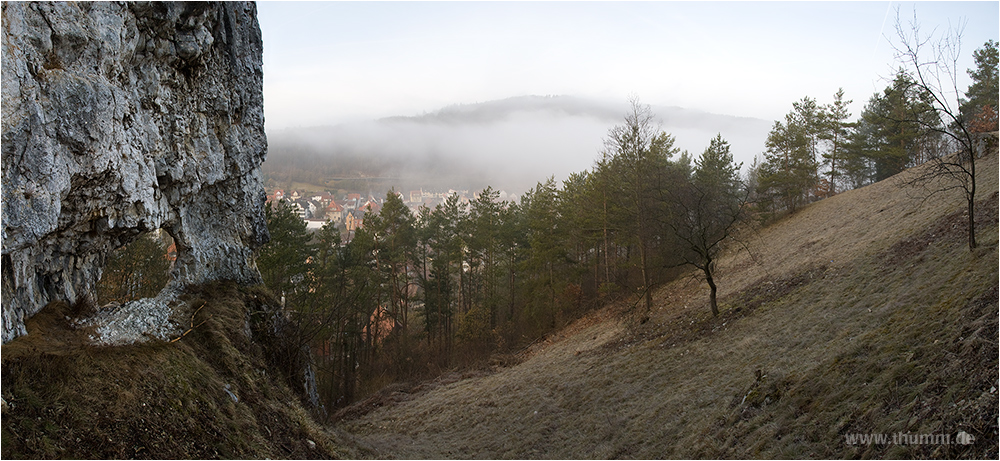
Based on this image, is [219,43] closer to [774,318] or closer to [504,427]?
[504,427]

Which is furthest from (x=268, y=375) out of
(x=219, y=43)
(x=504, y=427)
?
(x=219, y=43)

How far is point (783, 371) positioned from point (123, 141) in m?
13.1

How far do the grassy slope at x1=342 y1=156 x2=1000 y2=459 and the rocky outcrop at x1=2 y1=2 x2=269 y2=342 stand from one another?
23.9 ft

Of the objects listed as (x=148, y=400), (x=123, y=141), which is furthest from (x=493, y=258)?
(x=148, y=400)

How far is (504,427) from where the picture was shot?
12.4 m

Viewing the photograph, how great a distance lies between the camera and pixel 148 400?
6.83m

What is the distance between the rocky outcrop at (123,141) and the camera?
237 inches

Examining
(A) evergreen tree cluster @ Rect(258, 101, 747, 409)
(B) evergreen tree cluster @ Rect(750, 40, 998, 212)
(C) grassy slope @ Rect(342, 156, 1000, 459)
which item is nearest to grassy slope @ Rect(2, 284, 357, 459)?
(C) grassy slope @ Rect(342, 156, 1000, 459)

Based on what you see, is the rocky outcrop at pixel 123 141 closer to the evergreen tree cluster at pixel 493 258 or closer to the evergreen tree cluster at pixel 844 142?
the evergreen tree cluster at pixel 493 258

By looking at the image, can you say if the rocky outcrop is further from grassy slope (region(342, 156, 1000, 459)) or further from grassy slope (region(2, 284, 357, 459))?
grassy slope (region(342, 156, 1000, 459))

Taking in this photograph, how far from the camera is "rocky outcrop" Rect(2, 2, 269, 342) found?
6016 millimetres

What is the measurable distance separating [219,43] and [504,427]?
12686 mm

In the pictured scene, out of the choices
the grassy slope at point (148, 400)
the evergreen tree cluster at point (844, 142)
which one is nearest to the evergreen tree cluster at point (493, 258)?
the evergreen tree cluster at point (844, 142)

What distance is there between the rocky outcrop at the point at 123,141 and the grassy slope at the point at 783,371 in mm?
7298
